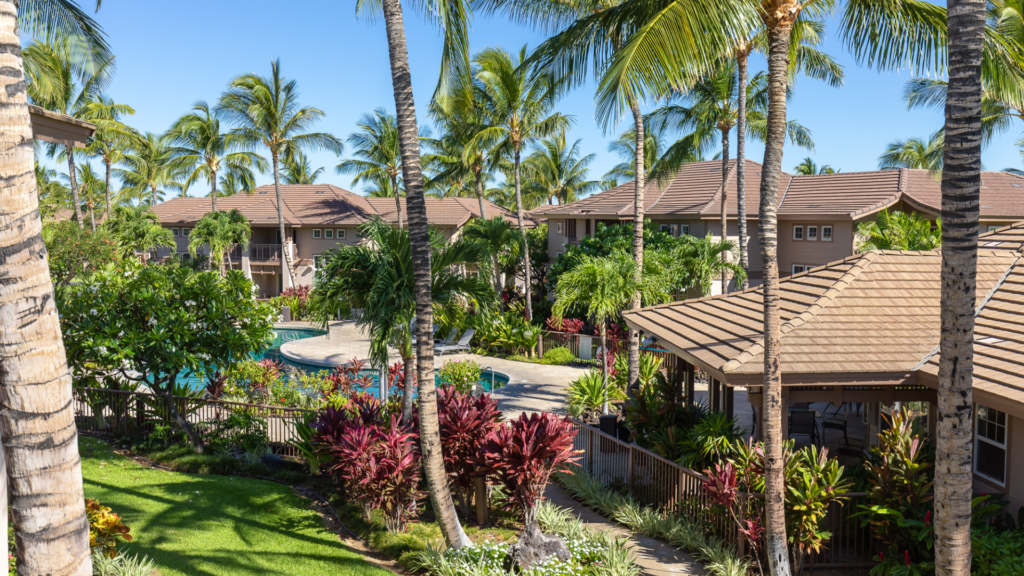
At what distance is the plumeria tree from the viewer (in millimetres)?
13344

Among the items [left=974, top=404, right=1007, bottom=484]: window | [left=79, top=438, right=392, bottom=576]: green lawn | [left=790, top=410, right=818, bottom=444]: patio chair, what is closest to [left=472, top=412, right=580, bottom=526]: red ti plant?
[left=79, top=438, right=392, bottom=576]: green lawn

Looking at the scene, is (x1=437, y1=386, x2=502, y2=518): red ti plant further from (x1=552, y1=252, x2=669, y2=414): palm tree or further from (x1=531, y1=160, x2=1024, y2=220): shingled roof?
(x1=531, y1=160, x2=1024, y2=220): shingled roof

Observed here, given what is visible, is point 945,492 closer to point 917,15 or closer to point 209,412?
point 917,15

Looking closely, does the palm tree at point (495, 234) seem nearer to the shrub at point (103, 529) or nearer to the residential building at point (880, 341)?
the residential building at point (880, 341)

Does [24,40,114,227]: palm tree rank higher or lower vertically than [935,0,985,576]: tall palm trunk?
higher

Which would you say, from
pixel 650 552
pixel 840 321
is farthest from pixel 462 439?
pixel 840 321

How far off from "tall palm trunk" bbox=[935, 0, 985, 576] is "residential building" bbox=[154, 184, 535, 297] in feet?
Result: 116

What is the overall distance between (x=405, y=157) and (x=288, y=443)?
781 centimetres

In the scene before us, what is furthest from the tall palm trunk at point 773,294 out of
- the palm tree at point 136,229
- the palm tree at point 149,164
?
the palm tree at point 149,164

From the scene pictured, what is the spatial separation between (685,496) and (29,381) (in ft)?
29.6

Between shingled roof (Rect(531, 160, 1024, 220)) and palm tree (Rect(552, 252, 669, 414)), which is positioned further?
shingled roof (Rect(531, 160, 1024, 220))

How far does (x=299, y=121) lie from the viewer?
1596 inches

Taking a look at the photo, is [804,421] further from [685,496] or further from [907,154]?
[907,154]

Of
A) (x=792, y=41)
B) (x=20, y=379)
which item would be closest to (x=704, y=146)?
(x=792, y=41)
